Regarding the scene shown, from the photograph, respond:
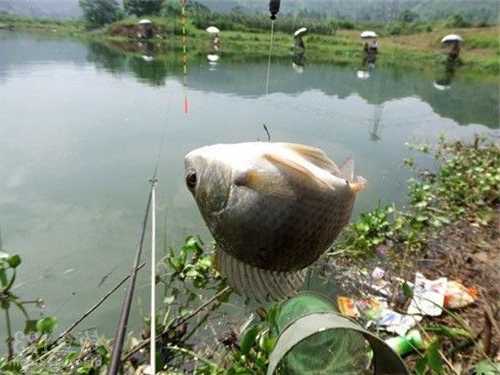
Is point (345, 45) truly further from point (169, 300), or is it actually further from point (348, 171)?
point (348, 171)

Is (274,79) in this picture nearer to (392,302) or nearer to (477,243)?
(477,243)

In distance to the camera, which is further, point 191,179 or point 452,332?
point 452,332

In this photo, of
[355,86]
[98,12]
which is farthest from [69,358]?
[98,12]

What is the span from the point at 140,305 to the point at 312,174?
1974mm

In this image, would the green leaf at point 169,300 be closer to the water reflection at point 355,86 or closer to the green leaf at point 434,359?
the green leaf at point 434,359

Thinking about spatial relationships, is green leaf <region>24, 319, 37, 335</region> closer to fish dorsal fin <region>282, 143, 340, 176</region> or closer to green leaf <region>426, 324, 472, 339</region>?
fish dorsal fin <region>282, 143, 340, 176</region>

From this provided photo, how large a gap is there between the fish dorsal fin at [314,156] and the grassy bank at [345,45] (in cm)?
2143

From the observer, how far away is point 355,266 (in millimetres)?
3361

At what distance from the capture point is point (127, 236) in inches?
142

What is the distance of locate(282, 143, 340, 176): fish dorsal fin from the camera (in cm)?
139

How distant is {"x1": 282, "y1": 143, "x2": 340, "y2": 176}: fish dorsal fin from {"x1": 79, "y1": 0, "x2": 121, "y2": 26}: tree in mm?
45920

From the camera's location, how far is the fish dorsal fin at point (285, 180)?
130cm

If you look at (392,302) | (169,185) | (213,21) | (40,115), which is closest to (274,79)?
(40,115)

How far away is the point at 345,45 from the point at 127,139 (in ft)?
93.3
